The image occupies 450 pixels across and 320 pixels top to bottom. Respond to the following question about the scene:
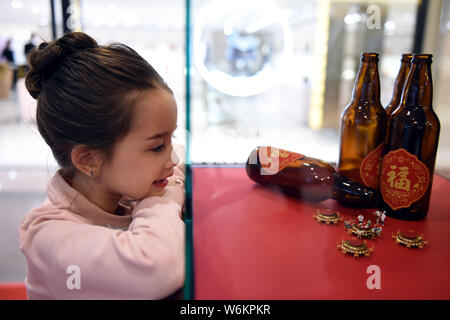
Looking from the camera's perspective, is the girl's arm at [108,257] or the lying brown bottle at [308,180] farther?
the lying brown bottle at [308,180]

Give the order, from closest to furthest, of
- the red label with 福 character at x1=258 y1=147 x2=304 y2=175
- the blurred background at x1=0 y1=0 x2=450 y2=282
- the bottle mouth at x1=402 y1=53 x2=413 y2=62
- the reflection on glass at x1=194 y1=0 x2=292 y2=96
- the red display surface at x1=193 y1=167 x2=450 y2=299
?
the red display surface at x1=193 y1=167 x2=450 y2=299 → the bottle mouth at x1=402 y1=53 x2=413 y2=62 → the red label with 福 character at x1=258 y1=147 x2=304 y2=175 → the blurred background at x1=0 y1=0 x2=450 y2=282 → the reflection on glass at x1=194 y1=0 x2=292 y2=96

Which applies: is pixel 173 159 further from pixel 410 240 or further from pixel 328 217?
pixel 410 240

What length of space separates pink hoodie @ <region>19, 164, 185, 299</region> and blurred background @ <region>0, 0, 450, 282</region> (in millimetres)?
1244

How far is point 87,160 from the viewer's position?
0.68 metres

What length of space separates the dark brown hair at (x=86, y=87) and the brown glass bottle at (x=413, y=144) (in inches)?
17.3

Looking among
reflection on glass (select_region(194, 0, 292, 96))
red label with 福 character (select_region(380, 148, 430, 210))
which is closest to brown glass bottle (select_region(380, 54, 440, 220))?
red label with 福 character (select_region(380, 148, 430, 210))

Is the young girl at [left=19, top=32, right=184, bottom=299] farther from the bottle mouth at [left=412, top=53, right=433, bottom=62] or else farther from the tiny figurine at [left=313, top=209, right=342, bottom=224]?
the bottle mouth at [left=412, top=53, right=433, bottom=62]

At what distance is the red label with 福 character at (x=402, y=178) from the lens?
643mm

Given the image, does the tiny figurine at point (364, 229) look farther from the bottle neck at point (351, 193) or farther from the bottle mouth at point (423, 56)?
the bottle mouth at point (423, 56)

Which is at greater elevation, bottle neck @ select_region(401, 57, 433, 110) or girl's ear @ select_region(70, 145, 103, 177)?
bottle neck @ select_region(401, 57, 433, 110)

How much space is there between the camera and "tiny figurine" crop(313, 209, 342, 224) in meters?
0.66

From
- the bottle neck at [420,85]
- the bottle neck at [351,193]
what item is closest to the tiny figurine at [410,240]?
the bottle neck at [351,193]
